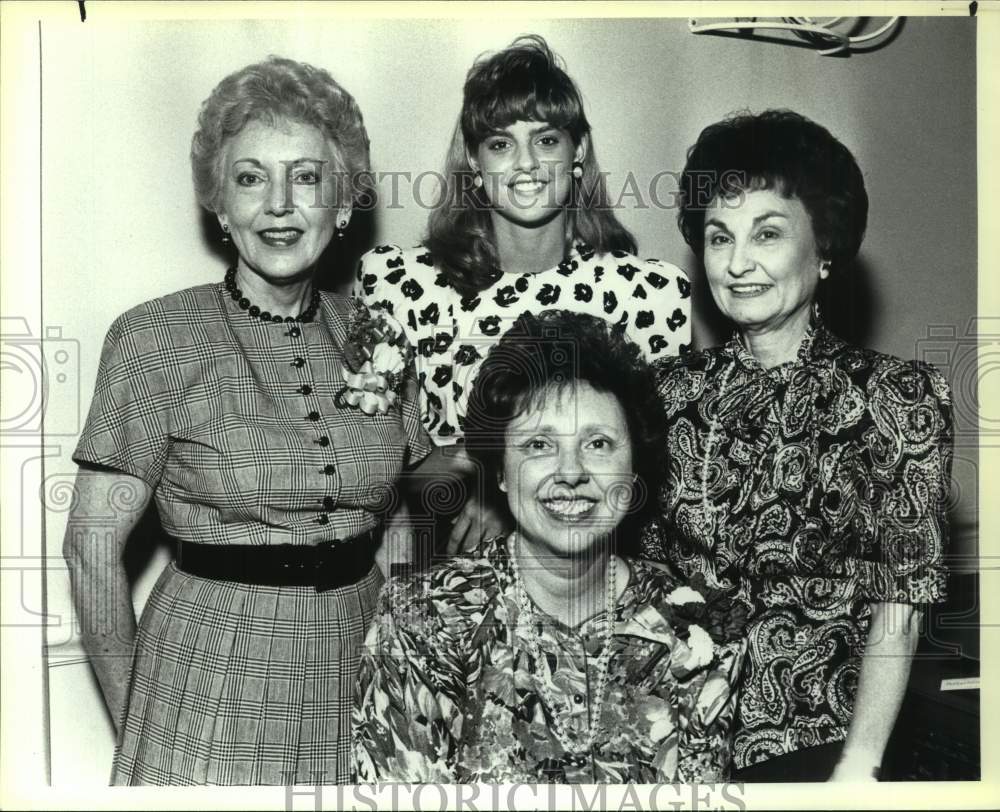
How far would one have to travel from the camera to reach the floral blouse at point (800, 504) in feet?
7.83

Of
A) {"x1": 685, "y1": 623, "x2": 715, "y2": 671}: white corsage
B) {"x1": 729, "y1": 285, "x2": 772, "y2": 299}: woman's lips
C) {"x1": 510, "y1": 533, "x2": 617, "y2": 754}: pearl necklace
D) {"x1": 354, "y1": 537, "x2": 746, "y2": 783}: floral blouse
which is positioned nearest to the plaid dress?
{"x1": 354, "y1": 537, "x2": 746, "y2": 783}: floral blouse

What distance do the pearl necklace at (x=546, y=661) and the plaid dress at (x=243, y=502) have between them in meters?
0.35

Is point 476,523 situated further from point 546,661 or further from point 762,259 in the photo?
point 762,259

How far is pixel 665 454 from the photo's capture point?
2.41 meters

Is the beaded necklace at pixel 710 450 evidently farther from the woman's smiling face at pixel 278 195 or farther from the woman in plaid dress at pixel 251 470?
the woman's smiling face at pixel 278 195

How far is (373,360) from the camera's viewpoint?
7.88 feet

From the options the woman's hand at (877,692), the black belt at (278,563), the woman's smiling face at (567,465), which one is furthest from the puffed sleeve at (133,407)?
the woman's hand at (877,692)

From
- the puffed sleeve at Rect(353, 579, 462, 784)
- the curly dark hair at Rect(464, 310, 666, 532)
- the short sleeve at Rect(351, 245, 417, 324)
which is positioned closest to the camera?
the puffed sleeve at Rect(353, 579, 462, 784)

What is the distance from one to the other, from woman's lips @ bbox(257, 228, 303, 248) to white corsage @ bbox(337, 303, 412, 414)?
0.23 metres

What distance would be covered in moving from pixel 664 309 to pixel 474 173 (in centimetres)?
58

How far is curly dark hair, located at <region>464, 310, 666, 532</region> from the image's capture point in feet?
7.72

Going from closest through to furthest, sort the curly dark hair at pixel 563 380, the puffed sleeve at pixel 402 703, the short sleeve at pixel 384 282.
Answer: the puffed sleeve at pixel 402 703 < the curly dark hair at pixel 563 380 < the short sleeve at pixel 384 282

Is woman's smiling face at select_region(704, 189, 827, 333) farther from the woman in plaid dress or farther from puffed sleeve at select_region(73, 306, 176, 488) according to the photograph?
puffed sleeve at select_region(73, 306, 176, 488)

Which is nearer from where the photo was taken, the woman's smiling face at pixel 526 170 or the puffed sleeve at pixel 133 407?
the puffed sleeve at pixel 133 407
